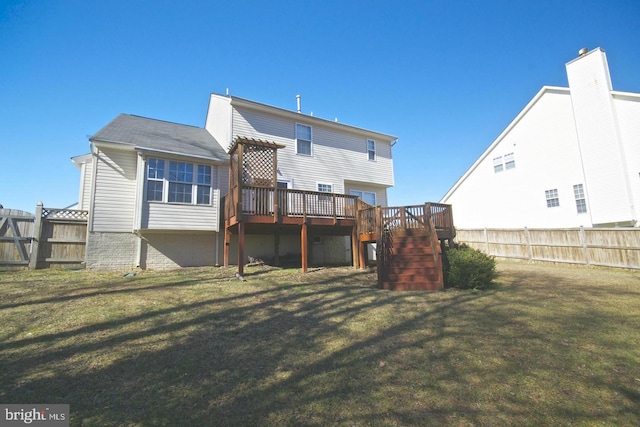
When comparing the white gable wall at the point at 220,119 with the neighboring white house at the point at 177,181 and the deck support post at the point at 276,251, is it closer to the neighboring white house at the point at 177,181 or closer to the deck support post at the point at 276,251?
the neighboring white house at the point at 177,181

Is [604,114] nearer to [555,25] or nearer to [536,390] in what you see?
[555,25]

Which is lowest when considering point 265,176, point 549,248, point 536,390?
point 536,390

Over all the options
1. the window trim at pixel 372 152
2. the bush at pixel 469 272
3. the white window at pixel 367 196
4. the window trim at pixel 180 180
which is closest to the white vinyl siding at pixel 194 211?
the window trim at pixel 180 180

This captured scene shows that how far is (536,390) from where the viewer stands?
3197 mm

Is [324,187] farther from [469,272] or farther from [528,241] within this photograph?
[528,241]

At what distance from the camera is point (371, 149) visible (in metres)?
17.8

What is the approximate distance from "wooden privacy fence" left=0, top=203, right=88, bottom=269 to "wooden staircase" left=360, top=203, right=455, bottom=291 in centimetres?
1112

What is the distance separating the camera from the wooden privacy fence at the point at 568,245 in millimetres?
11891

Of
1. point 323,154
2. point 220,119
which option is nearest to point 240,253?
point 220,119

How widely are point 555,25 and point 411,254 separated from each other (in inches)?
472

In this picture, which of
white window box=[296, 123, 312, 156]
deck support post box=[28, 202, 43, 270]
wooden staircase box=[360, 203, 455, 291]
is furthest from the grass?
white window box=[296, 123, 312, 156]

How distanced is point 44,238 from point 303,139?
1145 centimetres

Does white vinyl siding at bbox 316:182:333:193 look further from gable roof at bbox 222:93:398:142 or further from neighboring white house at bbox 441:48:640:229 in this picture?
neighboring white house at bbox 441:48:640:229

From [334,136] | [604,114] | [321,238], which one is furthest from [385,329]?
[604,114]
